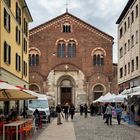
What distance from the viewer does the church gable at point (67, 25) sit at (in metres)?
66.1

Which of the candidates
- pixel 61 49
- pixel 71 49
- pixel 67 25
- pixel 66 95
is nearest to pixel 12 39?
pixel 61 49

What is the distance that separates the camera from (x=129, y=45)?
1885 inches

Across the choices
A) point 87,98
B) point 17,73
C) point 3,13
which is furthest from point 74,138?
point 87,98

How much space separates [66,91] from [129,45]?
2167 cm

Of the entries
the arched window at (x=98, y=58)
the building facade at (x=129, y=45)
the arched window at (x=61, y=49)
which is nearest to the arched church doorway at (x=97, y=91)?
the arched window at (x=98, y=58)

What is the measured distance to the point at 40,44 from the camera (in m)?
66.6

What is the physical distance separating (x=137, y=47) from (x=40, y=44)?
27.0 meters

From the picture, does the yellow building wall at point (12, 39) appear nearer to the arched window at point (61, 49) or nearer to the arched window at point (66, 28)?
the arched window at point (61, 49)

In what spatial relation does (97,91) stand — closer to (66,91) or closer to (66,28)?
(66,91)

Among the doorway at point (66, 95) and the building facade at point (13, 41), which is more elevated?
the building facade at point (13, 41)

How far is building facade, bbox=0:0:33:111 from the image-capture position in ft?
102

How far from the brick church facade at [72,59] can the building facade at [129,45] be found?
9.65m

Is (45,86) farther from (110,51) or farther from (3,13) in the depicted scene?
(3,13)

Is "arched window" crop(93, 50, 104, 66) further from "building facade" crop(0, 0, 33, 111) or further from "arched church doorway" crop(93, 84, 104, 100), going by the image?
"building facade" crop(0, 0, 33, 111)
